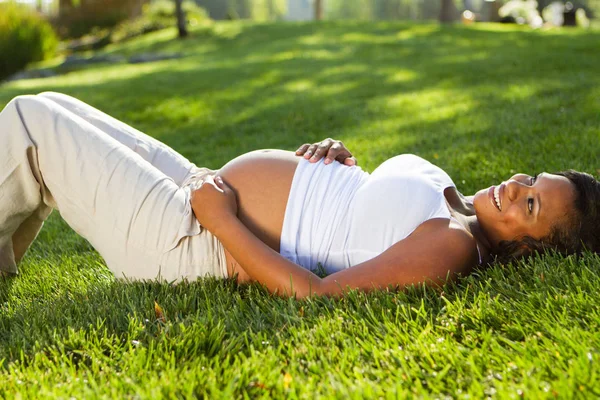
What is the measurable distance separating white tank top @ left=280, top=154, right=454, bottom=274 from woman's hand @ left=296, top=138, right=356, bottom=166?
2.4 inches

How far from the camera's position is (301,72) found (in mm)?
12281

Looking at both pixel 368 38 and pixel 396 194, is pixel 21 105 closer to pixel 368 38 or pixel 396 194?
pixel 396 194

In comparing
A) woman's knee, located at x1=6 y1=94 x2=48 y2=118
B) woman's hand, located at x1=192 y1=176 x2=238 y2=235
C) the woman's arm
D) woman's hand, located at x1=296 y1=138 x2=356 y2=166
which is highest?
woman's knee, located at x1=6 y1=94 x2=48 y2=118

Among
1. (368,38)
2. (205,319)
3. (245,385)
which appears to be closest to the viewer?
(245,385)

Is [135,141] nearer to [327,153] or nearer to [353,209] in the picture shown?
[327,153]

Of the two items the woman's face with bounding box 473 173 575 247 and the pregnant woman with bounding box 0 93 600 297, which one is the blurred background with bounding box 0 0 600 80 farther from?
the woman's face with bounding box 473 173 575 247

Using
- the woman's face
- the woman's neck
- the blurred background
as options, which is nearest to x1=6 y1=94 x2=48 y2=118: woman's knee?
the woman's neck

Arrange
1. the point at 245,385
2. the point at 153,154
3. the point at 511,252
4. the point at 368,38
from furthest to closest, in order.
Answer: the point at 368,38 → the point at 153,154 → the point at 511,252 → the point at 245,385

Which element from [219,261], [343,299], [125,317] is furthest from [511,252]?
[125,317]

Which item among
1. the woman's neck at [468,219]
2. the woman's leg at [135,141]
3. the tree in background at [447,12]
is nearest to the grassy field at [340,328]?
the woman's neck at [468,219]

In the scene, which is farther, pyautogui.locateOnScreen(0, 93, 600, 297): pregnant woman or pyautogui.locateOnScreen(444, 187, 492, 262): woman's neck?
pyautogui.locateOnScreen(444, 187, 492, 262): woman's neck

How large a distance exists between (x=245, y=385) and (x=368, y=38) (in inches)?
669

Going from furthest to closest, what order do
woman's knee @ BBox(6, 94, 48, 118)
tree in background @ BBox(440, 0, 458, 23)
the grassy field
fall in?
tree in background @ BBox(440, 0, 458, 23), woman's knee @ BBox(6, 94, 48, 118), the grassy field

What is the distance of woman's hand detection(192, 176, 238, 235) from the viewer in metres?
2.74
